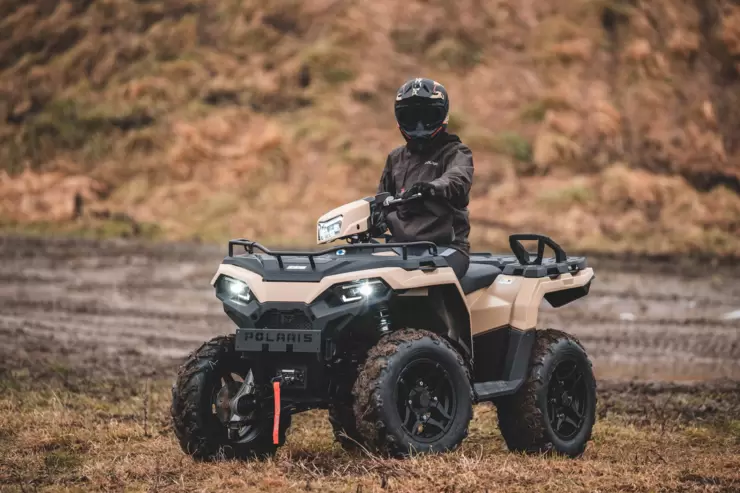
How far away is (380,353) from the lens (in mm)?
6770

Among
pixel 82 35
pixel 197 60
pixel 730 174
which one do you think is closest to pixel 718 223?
pixel 730 174

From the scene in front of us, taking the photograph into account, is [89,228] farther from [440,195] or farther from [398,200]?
[440,195]

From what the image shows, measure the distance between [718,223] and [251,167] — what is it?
11815 mm

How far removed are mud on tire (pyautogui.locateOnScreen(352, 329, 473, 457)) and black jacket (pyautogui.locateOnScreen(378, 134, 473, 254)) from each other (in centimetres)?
85

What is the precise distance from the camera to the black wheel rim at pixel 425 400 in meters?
6.91

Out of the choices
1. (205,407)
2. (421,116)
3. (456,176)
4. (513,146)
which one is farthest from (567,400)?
(513,146)

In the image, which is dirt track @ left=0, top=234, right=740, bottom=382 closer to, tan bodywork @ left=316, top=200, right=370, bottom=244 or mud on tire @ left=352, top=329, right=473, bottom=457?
tan bodywork @ left=316, top=200, right=370, bottom=244

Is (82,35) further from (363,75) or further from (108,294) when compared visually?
(108,294)

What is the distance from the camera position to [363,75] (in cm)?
3269

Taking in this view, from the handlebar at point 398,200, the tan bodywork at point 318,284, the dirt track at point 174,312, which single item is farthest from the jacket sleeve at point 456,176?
the dirt track at point 174,312

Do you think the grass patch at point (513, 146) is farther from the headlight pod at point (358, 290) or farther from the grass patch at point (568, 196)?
the headlight pod at point (358, 290)

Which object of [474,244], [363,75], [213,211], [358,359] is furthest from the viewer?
[363,75]

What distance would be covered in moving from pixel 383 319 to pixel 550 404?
1657 mm

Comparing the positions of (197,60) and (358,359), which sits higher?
(197,60)
